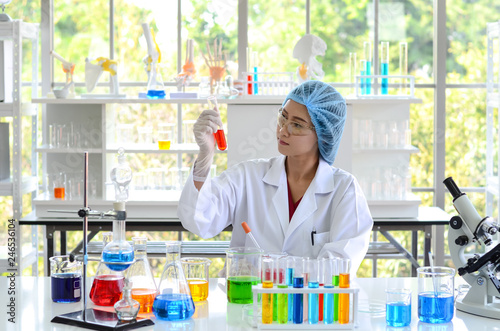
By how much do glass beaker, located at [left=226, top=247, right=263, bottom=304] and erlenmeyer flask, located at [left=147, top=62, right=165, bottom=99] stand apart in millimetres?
2310

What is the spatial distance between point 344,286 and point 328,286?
0.13 ft

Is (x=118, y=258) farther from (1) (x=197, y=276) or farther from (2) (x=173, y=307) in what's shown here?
(1) (x=197, y=276)

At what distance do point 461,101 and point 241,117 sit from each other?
62.1 inches

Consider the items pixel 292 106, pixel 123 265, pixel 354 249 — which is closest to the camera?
pixel 123 265

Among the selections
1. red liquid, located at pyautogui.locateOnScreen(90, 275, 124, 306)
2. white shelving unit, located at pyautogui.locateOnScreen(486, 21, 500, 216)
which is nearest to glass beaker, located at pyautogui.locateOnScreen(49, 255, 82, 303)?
red liquid, located at pyautogui.locateOnScreen(90, 275, 124, 306)

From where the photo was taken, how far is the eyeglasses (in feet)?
8.38

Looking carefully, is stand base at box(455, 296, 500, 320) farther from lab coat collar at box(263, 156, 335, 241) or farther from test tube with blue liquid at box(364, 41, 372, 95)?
test tube with blue liquid at box(364, 41, 372, 95)

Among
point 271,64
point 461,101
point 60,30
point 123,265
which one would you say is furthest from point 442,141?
point 123,265

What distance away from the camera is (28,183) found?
4398 millimetres

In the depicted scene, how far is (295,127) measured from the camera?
2.57 metres

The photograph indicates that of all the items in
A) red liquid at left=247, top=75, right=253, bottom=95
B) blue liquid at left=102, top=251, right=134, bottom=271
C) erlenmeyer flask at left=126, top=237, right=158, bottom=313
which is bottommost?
erlenmeyer flask at left=126, top=237, right=158, bottom=313

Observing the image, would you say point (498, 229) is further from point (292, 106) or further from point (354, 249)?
point (292, 106)

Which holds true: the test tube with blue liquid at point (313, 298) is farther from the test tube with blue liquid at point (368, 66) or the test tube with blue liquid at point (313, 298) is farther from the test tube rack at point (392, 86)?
the test tube with blue liquid at point (368, 66)

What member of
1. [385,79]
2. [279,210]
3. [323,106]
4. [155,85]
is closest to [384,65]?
[385,79]
